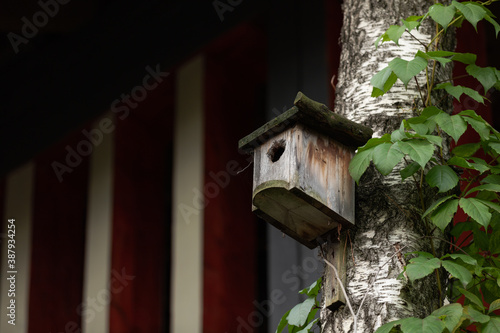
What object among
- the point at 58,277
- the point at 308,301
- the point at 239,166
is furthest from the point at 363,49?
the point at 58,277

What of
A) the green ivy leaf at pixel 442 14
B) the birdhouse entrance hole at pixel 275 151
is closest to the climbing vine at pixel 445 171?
the green ivy leaf at pixel 442 14

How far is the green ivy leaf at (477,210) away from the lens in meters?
2.00

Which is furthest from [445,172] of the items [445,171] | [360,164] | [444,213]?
[360,164]

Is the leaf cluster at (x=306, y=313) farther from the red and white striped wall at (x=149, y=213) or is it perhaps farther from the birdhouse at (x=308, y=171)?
the red and white striped wall at (x=149, y=213)

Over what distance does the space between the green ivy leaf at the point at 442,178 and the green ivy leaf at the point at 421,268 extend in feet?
0.62

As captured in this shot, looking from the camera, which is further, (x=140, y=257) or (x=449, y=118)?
(x=140, y=257)

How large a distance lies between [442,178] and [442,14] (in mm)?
399

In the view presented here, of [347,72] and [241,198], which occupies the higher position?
[241,198]

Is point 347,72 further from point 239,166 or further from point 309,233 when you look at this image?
point 239,166

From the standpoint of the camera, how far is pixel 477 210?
201 centimetres

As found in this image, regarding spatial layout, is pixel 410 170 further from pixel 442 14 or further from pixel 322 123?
pixel 442 14

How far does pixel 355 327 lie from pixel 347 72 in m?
0.74

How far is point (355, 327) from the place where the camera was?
2035mm

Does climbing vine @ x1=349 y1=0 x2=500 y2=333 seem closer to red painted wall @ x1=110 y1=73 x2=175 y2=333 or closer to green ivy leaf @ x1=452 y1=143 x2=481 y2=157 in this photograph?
green ivy leaf @ x1=452 y1=143 x2=481 y2=157
